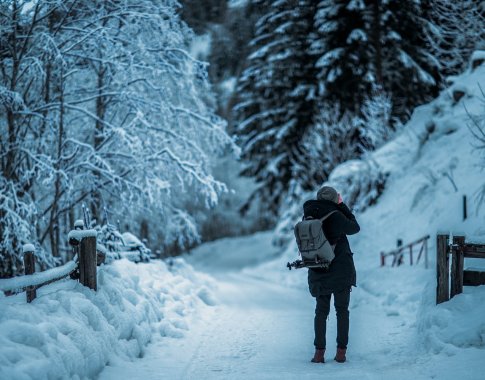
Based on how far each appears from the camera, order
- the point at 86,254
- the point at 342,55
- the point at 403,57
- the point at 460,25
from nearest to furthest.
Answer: the point at 86,254
the point at 460,25
the point at 403,57
the point at 342,55

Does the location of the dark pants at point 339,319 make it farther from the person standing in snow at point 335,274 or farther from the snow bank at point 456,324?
the snow bank at point 456,324

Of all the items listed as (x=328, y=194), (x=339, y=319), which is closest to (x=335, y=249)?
(x=328, y=194)

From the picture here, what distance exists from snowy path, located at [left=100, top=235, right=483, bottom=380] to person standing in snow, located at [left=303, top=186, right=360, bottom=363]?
29cm

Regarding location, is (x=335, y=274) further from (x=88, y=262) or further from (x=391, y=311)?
(x=391, y=311)

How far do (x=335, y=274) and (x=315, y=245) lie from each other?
0.43 m

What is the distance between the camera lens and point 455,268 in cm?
618

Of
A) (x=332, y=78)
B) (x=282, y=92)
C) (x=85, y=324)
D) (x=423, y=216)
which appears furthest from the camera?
(x=282, y=92)

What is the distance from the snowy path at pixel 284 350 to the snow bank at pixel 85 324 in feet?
0.86

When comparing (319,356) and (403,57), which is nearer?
(319,356)

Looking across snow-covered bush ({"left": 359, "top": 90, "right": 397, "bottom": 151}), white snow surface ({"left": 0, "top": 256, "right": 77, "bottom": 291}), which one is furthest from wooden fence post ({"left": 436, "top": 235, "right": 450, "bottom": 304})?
snow-covered bush ({"left": 359, "top": 90, "right": 397, "bottom": 151})

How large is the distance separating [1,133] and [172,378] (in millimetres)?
6571

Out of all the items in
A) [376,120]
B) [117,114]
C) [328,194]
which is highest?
[376,120]

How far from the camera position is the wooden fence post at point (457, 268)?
6.11 metres

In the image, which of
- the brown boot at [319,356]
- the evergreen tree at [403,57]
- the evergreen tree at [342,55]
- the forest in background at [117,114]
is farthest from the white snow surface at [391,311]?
the evergreen tree at [342,55]
